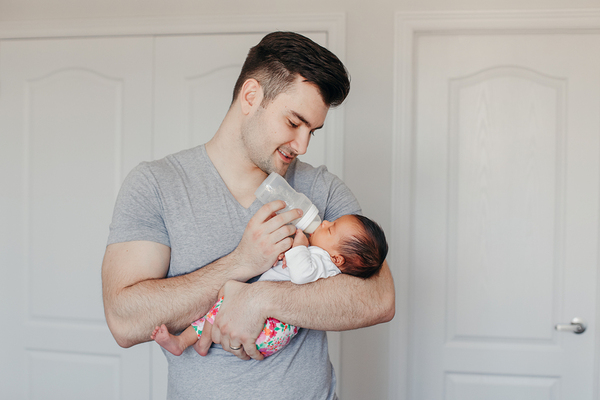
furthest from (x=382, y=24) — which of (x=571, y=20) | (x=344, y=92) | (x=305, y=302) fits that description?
(x=305, y=302)

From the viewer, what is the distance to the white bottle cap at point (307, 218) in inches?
45.1

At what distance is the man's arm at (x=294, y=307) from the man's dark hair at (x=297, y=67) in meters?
0.52

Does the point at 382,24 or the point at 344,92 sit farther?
the point at 382,24

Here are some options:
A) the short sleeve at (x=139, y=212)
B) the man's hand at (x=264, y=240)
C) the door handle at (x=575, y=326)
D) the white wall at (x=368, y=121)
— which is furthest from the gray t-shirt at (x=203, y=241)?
the door handle at (x=575, y=326)

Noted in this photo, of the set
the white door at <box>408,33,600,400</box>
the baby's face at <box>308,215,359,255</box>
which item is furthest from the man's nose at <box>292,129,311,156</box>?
the white door at <box>408,33,600,400</box>

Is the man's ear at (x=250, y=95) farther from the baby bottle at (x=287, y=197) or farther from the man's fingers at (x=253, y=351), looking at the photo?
the man's fingers at (x=253, y=351)

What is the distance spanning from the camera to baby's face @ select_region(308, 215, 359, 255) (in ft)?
3.74

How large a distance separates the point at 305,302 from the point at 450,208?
1.32 metres

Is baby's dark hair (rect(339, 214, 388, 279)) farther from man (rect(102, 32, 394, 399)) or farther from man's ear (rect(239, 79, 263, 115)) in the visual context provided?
man's ear (rect(239, 79, 263, 115))

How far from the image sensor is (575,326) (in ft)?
6.57

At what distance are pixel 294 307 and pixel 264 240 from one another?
0.59 ft

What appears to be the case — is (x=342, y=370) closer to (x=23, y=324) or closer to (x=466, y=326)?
(x=466, y=326)

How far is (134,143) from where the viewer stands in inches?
86.4

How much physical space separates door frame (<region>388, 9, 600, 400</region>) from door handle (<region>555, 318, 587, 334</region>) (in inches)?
2.9
